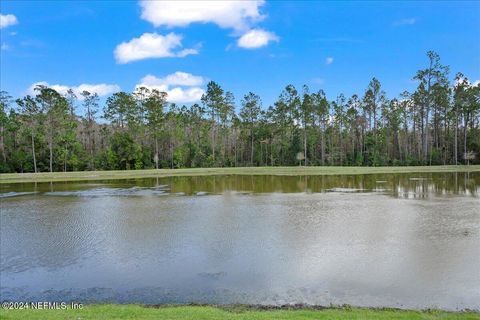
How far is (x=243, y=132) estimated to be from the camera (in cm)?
8062

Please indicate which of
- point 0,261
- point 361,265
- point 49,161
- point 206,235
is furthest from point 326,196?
point 49,161

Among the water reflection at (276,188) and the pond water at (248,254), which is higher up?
the water reflection at (276,188)

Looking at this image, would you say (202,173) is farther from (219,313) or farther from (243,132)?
(219,313)

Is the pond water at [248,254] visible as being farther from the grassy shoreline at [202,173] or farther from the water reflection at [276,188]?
the grassy shoreline at [202,173]

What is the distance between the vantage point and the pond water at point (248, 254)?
349 inches

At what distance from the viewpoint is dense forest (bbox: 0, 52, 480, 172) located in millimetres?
62688

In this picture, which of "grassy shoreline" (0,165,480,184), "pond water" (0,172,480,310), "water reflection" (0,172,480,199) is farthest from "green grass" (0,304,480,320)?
"grassy shoreline" (0,165,480,184)

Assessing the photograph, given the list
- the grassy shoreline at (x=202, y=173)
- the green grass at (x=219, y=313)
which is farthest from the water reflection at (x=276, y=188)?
the green grass at (x=219, y=313)

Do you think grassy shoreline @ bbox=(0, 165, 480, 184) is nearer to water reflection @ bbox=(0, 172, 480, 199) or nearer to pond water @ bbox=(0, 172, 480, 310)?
water reflection @ bbox=(0, 172, 480, 199)

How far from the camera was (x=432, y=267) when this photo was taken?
34.3ft

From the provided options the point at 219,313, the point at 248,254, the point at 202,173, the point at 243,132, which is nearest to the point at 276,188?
the point at 248,254

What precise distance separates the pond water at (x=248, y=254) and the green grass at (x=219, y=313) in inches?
26.9

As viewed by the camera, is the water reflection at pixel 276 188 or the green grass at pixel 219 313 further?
the water reflection at pixel 276 188

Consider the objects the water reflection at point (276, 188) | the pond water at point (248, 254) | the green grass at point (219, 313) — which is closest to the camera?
the green grass at point (219, 313)
